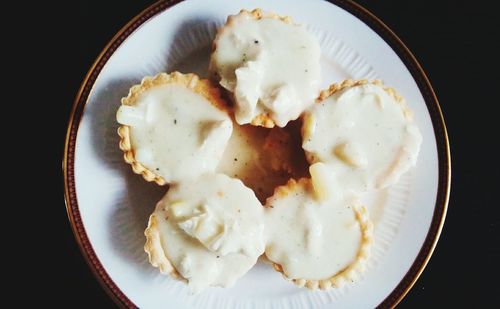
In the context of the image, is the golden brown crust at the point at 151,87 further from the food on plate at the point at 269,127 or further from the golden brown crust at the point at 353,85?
the golden brown crust at the point at 353,85

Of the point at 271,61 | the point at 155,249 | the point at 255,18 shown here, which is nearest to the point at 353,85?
the point at 271,61

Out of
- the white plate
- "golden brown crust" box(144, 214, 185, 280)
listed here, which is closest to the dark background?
the white plate

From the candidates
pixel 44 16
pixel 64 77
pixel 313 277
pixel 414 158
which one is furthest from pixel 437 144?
pixel 44 16

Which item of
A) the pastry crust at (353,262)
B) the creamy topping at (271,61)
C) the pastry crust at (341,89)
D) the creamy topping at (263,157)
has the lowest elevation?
the pastry crust at (353,262)

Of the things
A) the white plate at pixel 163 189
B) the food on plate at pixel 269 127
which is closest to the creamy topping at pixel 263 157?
the food on plate at pixel 269 127

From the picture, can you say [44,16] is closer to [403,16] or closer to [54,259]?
[54,259]

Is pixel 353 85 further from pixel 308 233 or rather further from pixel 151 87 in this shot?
pixel 151 87

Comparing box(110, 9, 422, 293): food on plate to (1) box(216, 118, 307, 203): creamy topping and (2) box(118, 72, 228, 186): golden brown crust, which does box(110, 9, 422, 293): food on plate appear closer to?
(2) box(118, 72, 228, 186): golden brown crust

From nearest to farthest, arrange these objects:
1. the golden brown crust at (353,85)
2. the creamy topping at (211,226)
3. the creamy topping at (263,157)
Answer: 1. the creamy topping at (211,226)
2. the golden brown crust at (353,85)
3. the creamy topping at (263,157)

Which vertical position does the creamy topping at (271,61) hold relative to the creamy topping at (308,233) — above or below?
above
